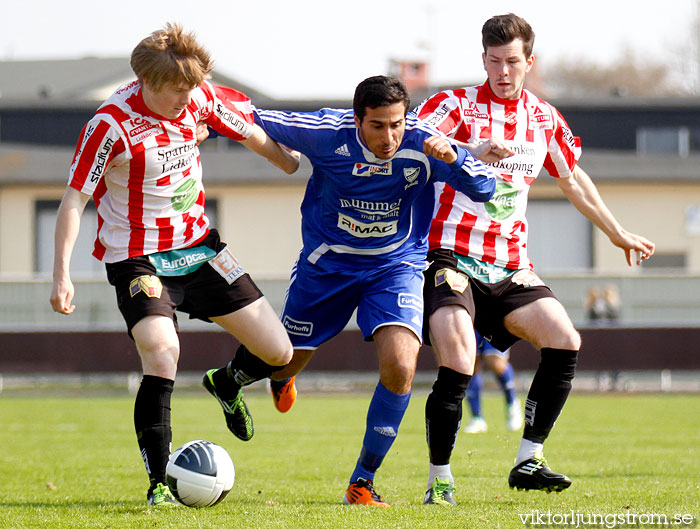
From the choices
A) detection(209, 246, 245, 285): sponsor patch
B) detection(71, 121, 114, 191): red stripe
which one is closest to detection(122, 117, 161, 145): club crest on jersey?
detection(71, 121, 114, 191): red stripe

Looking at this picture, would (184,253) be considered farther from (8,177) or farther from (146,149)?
(8,177)

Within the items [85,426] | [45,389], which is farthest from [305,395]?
[85,426]

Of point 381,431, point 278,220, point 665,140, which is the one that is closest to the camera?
point 381,431

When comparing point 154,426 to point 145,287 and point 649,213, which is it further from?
point 649,213

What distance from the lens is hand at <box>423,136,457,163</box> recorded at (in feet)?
18.7

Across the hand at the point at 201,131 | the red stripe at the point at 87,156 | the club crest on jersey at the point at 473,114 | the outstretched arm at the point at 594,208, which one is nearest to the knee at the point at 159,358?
the red stripe at the point at 87,156

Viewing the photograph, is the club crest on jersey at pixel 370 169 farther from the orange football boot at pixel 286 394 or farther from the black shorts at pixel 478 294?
the orange football boot at pixel 286 394

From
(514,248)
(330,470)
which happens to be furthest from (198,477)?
(330,470)

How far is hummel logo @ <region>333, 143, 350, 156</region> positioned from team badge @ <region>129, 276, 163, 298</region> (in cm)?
128

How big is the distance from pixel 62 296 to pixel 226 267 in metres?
1.18

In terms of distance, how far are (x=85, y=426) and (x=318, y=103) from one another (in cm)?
1997

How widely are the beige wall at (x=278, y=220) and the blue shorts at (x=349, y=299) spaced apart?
19900 mm

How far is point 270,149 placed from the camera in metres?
6.27

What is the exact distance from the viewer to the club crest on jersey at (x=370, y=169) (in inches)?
237
